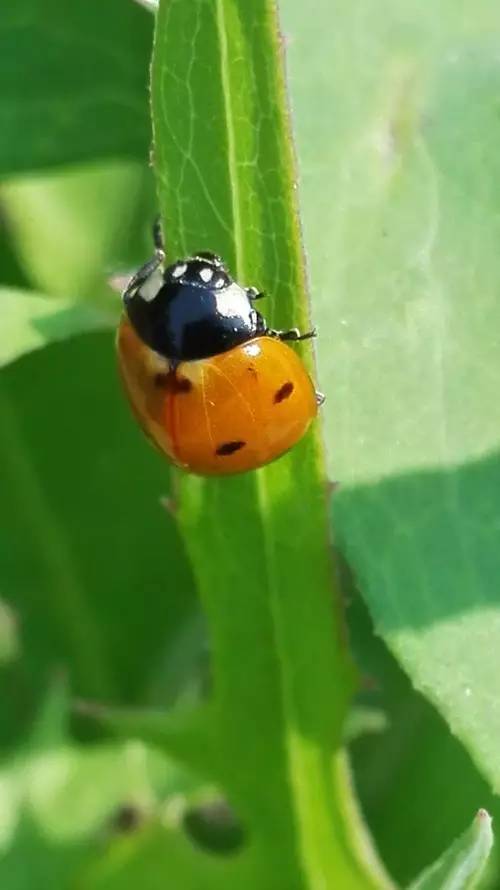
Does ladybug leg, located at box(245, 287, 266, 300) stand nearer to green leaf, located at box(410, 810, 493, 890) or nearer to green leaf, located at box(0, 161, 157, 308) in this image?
green leaf, located at box(410, 810, 493, 890)

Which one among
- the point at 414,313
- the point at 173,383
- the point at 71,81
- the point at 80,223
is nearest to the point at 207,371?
the point at 173,383

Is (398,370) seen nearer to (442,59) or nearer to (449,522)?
(449,522)

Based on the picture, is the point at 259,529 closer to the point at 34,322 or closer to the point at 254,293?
the point at 254,293

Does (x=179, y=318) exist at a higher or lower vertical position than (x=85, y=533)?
higher

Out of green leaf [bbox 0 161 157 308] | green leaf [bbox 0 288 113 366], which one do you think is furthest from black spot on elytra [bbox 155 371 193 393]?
green leaf [bbox 0 161 157 308]

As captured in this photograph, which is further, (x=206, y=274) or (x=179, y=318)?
(x=179, y=318)

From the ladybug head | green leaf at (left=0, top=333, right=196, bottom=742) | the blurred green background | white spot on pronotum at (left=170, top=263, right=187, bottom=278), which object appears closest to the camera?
white spot on pronotum at (left=170, top=263, right=187, bottom=278)

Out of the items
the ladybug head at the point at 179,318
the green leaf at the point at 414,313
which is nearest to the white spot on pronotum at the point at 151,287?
the ladybug head at the point at 179,318
